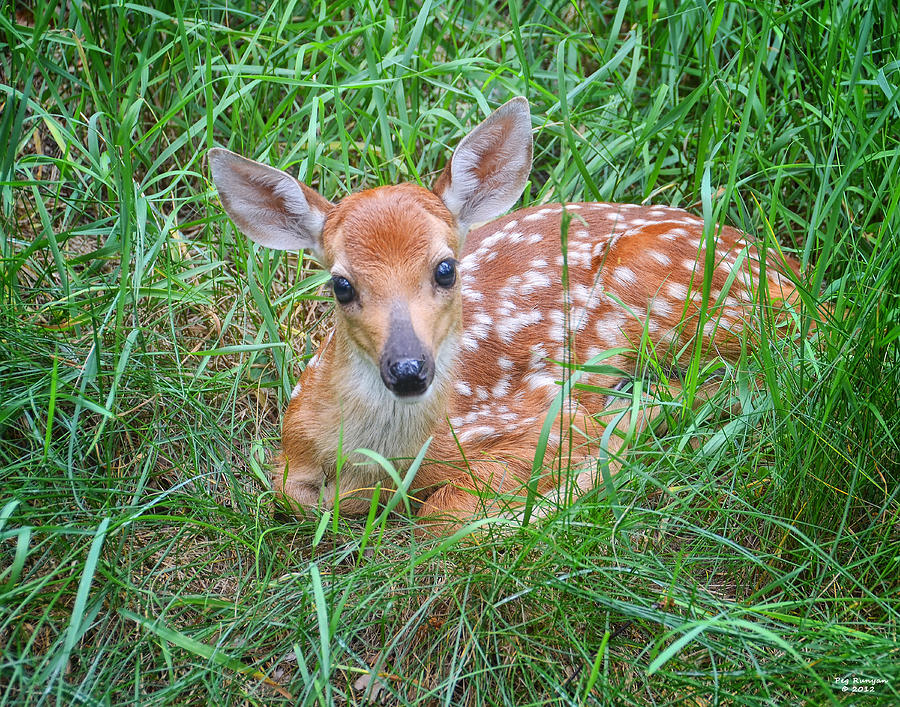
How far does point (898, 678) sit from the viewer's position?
203 centimetres

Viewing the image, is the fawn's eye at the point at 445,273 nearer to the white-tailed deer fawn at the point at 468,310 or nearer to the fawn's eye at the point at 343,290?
the white-tailed deer fawn at the point at 468,310

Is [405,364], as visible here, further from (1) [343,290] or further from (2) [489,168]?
Result: (2) [489,168]

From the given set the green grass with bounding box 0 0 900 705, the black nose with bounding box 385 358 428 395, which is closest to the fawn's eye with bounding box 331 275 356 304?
the black nose with bounding box 385 358 428 395

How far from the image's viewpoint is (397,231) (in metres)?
2.89

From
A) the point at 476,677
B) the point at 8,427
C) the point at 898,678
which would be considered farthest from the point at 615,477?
the point at 8,427

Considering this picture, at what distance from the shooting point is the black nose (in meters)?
2.61

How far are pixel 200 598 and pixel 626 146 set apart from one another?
7.93ft

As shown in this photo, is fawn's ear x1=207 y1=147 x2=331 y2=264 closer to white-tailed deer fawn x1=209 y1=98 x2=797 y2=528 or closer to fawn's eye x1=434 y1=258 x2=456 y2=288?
white-tailed deer fawn x1=209 y1=98 x2=797 y2=528

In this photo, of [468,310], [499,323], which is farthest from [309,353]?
[499,323]

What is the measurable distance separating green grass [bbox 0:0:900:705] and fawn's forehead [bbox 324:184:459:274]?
0.45 m

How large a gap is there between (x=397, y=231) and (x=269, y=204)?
1.47ft

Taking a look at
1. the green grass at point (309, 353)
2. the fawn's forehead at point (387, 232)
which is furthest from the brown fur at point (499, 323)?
the green grass at point (309, 353)

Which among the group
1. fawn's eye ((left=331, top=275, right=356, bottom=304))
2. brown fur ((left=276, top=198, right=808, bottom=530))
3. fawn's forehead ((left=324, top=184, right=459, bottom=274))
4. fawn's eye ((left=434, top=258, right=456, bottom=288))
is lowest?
brown fur ((left=276, top=198, right=808, bottom=530))

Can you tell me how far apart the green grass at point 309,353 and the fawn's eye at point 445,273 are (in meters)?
0.44
